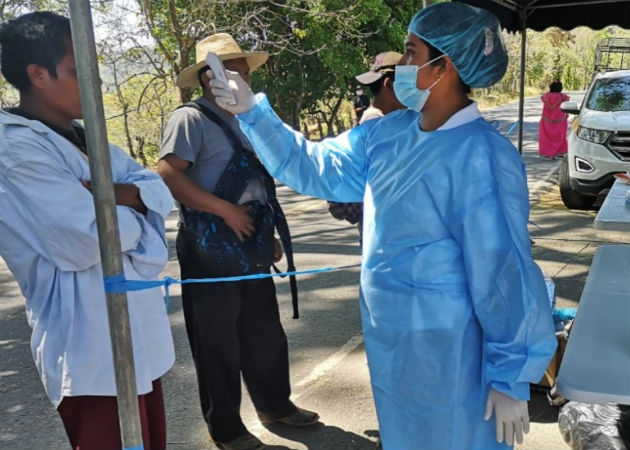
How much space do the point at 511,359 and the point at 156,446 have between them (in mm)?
1177

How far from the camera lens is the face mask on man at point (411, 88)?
1.96 m

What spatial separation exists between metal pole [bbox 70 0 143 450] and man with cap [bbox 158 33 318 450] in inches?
48.7

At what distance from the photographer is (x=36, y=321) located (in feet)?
6.02

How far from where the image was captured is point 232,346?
2.96 meters

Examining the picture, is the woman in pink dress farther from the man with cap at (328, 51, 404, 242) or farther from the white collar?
the white collar

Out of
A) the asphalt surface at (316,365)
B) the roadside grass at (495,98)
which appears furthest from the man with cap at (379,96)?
the roadside grass at (495,98)

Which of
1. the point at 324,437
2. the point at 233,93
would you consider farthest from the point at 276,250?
the point at 233,93

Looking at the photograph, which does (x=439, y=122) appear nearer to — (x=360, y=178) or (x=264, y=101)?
(x=360, y=178)

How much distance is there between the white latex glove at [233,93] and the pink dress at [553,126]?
1141cm

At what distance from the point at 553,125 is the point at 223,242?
1097cm

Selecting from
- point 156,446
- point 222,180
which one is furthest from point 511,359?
point 222,180

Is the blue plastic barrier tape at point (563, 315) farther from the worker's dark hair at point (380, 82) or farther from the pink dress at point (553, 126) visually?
the pink dress at point (553, 126)

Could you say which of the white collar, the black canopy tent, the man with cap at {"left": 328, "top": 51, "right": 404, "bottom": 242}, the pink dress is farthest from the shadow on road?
the pink dress

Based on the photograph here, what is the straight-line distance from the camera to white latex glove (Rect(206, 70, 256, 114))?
1.94 meters
